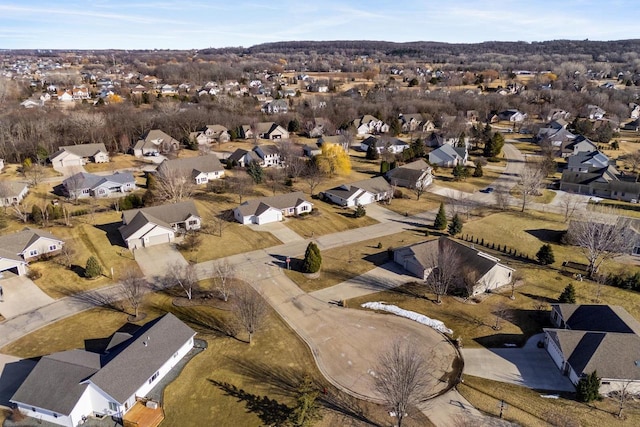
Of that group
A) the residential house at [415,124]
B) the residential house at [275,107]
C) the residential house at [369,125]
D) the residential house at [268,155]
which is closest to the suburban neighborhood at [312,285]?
the residential house at [268,155]

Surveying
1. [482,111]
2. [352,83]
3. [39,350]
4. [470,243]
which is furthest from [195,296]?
[352,83]

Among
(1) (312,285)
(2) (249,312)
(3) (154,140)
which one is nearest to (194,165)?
(3) (154,140)

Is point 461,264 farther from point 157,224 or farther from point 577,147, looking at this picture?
point 577,147

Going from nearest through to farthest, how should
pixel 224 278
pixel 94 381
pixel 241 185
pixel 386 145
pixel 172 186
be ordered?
pixel 94 381, pixel 224 278, pixel 172 186, pixel 241 185, pixel 386 145

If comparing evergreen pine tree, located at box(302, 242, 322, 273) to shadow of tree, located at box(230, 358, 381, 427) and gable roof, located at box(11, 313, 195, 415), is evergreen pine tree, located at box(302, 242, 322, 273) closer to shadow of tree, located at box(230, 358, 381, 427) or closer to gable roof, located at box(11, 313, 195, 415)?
shadow of tree, located at box(230, 358, 381, 427)

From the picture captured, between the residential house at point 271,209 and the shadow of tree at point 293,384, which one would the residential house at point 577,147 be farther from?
the shadow of tree at point 293,384

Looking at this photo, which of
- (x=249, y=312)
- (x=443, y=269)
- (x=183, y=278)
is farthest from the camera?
(x=183, y=278)
